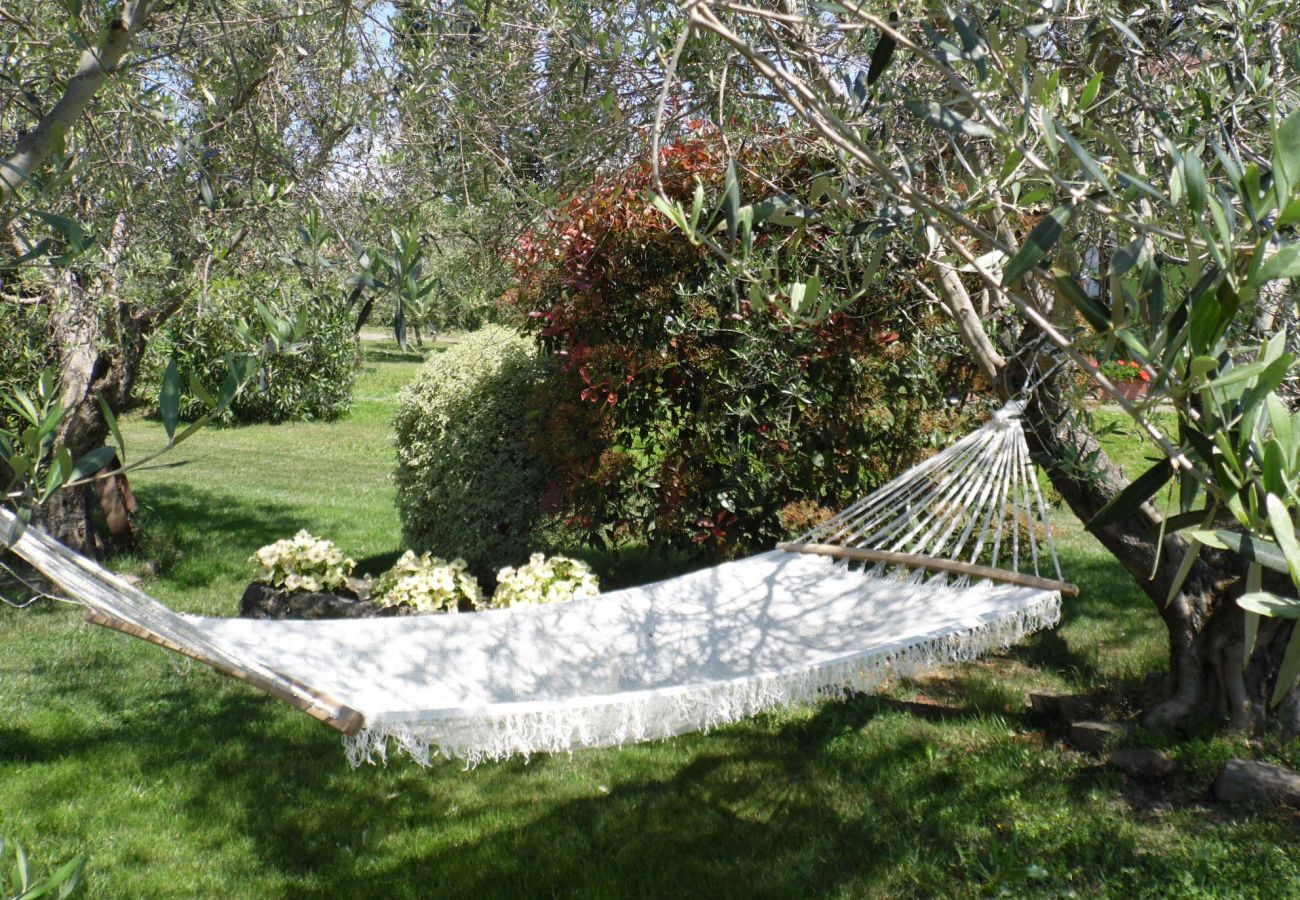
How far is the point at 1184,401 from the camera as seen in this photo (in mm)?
1041

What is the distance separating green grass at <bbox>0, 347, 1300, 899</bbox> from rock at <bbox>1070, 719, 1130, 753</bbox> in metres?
0.07

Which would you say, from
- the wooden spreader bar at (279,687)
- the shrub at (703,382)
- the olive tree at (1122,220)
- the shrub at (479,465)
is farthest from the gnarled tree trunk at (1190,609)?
the shrub at (479,465)

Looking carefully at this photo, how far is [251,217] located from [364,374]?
1193 cm

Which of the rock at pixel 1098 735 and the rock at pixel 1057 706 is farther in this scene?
the rock at pixel 1057 706

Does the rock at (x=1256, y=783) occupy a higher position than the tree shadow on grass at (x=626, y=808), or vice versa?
the rock at (x=1256, y=783)

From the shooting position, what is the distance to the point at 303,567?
4.67m

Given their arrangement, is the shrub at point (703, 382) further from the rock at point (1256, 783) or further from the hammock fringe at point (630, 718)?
the rock at point (1256, 783)

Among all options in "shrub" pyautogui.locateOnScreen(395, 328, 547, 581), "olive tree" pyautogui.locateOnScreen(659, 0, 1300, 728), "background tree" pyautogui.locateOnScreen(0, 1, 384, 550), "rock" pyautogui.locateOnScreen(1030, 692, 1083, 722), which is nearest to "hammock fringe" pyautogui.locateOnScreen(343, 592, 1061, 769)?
"olive tree" pyautogui.locateOnScreen(659, 0, 1300, 728)

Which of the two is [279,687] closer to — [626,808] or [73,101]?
[73,101]

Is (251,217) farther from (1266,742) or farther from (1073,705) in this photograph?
(1266,742)

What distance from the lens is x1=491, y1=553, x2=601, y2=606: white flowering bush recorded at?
419cm

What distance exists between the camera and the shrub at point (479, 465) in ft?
16.8

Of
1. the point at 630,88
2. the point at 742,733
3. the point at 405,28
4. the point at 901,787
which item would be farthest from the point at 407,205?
the point at 901,787

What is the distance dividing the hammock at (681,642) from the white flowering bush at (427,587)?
1059 mm
